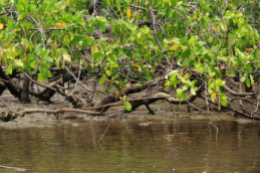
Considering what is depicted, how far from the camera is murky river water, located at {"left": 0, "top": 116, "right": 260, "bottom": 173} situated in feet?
21.0

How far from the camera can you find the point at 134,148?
7836 mm

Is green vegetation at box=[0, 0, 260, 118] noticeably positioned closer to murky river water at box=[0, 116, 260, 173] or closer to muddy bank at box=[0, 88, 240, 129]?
murky river water at box=[0, 116, 260, 173]

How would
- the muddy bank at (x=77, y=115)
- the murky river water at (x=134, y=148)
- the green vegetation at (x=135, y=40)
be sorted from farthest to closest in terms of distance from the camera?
the muddy bank at (x=77, y=115), the murky river water at (x=134, y=148), the green vegetation at (x=135, y=40)

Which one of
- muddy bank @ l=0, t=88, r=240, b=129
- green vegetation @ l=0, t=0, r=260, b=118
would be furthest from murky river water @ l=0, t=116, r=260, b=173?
green vegetation @ l=0, t=0, r=260, b=118

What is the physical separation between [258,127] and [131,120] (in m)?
3.03

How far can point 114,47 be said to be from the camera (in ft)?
18.7

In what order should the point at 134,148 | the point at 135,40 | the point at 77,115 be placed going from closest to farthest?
the point at 135,40
the point at 134,148
the point at 77,115

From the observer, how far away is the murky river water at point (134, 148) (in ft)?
21.0

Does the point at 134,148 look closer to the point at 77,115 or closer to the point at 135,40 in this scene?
the point at 135,40

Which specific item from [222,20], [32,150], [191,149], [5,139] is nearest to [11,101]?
[5,139]

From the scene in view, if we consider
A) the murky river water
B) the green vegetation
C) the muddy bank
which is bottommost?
the muddy bank

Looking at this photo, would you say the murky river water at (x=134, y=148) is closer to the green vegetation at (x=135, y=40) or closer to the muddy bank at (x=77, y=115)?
the muddy bank at (x=77, y=115)

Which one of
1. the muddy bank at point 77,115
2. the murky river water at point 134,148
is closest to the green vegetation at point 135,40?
the murky river water at point 134,148

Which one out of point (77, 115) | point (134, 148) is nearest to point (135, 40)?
point (134, 148)
